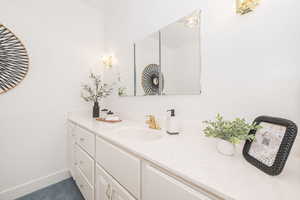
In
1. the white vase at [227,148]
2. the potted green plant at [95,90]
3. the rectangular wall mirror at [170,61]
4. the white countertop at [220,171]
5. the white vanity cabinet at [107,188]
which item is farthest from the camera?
the potted green plant at [95,90]

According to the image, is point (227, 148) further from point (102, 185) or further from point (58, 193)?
point (58, 193)

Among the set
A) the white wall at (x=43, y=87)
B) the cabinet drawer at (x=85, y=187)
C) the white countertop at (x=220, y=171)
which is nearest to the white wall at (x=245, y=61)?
the white countertop at (x=220, y=171)

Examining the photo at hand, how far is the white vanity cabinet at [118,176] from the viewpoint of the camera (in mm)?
591

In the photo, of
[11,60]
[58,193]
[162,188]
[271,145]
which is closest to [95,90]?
[11,60]

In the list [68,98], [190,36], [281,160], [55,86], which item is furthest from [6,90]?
[281,160]

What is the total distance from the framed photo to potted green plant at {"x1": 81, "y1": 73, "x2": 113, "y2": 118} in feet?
5.98

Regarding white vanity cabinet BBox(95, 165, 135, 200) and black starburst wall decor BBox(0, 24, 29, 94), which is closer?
white vanity cabinet BBox(95, 165, 135, 200)

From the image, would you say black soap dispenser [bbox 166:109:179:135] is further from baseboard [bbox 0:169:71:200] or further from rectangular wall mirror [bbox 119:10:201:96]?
baseboard [bbox 0:169:71:200]

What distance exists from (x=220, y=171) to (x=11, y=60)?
2108mm

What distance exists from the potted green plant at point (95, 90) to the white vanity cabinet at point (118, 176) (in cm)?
61

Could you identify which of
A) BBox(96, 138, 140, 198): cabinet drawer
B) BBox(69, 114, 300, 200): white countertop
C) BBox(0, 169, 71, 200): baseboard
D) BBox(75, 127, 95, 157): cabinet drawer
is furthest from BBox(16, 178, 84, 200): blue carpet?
BBox(69, 114, 300, 200): white countertop

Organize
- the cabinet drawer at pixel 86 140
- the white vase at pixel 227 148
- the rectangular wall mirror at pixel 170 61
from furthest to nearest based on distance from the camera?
the cabinet drawer at pixel 86 140, the rectangular wall mirror at pixel 170 61, the white vase at pixel 227 148

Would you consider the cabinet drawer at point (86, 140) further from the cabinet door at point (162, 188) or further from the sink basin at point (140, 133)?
the cabinet door at point (162, 188)

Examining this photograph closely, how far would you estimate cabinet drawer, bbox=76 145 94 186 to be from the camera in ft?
3.98
